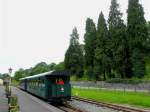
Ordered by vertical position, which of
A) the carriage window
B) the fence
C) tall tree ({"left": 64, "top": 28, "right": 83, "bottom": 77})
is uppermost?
tall tree ({"left": 64, "top": 28, "right": 83, "bottom": 77})

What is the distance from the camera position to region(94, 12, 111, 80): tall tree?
68.3 m

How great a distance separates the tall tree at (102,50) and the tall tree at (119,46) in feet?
9.06

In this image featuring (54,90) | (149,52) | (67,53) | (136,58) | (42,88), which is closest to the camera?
(54,90)

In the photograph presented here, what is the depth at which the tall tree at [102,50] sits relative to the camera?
68.3 m

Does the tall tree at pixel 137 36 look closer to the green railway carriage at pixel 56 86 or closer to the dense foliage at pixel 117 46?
the dense foliage at pixel 117 46

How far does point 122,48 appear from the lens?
60500 millimetres

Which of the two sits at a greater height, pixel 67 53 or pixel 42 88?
pixel 67 53

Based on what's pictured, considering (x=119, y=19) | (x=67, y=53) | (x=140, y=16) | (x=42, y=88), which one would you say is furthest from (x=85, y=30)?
(x=42, y=88)

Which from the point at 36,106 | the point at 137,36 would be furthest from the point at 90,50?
the point at 36,106

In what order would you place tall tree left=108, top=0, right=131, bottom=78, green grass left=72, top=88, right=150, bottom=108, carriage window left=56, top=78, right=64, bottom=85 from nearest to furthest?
green grass left=72, top=88, right=150, bottom=108
carriage window left=56, top=78, right=64, bottom=85
tall tree left=108, top=0, right=131, bottom=78

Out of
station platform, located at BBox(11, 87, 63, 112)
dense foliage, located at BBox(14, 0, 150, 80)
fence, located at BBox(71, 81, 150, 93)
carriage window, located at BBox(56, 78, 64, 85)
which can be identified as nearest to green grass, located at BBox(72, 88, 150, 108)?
fence, located at BBox(71, 81, 150, 93)

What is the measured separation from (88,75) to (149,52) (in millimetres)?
19082

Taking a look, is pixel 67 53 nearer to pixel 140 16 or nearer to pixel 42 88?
pixel 140 16

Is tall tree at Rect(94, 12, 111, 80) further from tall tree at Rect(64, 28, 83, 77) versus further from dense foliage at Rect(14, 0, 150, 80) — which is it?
tall tree at Rect(64, 28, 83, 77)
